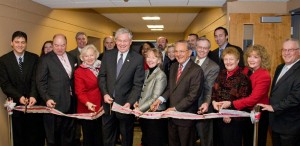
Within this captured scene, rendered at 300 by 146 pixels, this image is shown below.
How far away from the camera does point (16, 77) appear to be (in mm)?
3643

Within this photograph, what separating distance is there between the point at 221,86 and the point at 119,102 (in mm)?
1150

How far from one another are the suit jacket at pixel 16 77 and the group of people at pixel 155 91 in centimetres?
1

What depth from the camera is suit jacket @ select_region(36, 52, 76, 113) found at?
346 cm

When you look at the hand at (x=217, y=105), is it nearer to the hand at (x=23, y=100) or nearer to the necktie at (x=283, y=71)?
the necktie at (x=283, y=71)

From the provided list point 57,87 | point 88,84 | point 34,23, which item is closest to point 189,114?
point 88,84

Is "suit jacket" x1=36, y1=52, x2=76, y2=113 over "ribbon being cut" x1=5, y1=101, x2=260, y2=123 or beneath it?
over

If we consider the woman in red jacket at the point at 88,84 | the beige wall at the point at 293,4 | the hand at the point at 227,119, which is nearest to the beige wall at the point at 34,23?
the woman in red jacket at the point at 88,84

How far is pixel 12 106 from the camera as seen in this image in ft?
11.4

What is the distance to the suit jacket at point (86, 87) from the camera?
3420 millimetres

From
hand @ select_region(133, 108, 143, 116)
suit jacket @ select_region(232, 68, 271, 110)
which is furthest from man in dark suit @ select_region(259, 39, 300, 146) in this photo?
hand @ select_region(133, 108, 143, 116)

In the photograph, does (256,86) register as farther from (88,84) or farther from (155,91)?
(88,84)

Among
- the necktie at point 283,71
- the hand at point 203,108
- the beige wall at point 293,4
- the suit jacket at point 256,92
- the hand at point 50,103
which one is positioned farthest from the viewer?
the beige wall at point 293,4

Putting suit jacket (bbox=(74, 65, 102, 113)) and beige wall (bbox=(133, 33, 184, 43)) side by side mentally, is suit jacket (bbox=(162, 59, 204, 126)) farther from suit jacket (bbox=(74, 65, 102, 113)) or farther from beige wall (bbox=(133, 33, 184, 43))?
beige wall (bbox=(133, 33, 184, 43))

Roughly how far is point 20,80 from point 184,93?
2172 mm
